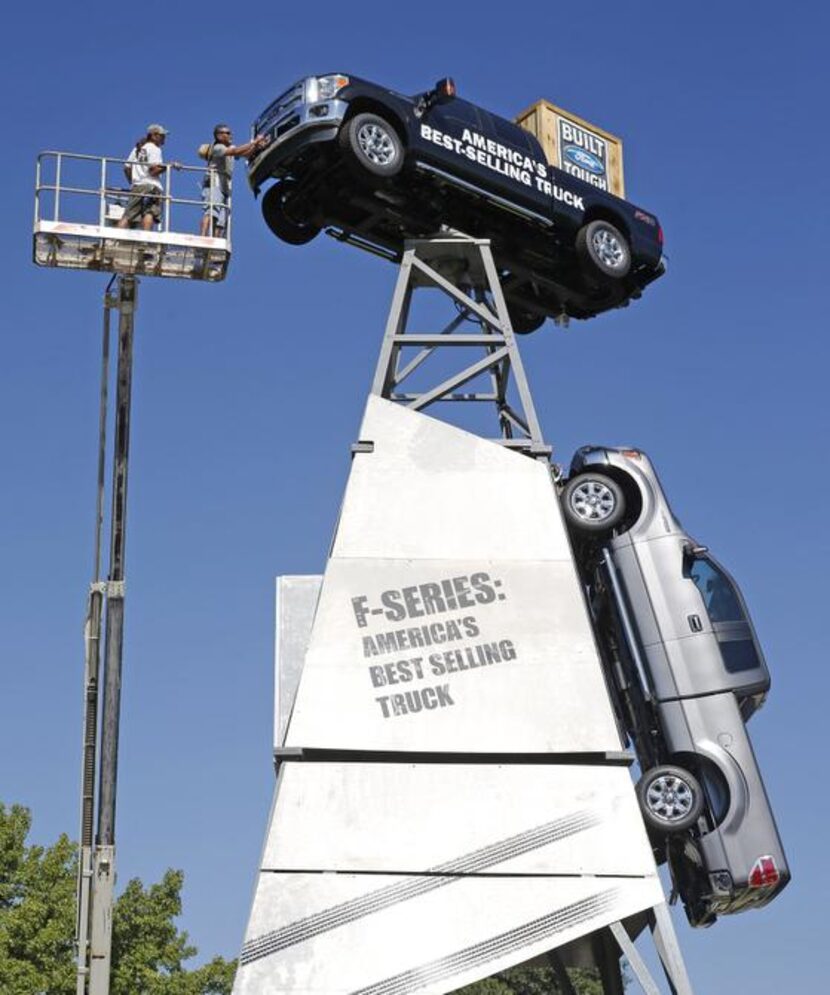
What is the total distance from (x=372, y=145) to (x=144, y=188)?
240cm

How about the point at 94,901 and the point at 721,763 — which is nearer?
the point at 94,901

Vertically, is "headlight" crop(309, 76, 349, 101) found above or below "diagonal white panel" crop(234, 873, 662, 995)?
above

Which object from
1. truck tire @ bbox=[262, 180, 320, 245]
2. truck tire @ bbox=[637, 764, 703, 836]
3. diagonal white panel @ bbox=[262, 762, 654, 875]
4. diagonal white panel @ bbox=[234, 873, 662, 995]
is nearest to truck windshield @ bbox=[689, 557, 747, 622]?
truck tire @ bbox=[637, 764, 703, 836]

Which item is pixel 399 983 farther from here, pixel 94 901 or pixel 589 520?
pixel 589 520

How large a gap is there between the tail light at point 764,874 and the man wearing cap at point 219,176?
861cm

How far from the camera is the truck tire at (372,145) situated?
1841cm

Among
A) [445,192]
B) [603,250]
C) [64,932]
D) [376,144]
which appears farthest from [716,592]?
[64,932]

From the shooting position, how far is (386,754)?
54.6 feet

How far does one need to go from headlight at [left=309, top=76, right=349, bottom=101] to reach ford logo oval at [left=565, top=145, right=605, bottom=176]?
12.3 ft

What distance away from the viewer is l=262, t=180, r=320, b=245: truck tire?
1970cm

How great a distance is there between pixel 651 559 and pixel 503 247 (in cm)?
402

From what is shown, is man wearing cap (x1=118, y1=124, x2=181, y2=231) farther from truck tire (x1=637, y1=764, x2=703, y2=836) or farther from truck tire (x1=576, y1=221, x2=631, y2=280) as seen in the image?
truck tire (x1=637, y1=764, x2=703, y2=836)

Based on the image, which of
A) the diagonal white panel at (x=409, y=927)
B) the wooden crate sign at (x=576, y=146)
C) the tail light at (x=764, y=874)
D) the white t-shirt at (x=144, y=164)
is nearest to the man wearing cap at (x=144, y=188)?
the white t-shirt at (x=144, y=164)

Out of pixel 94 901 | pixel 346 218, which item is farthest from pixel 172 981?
pixel 346 218
